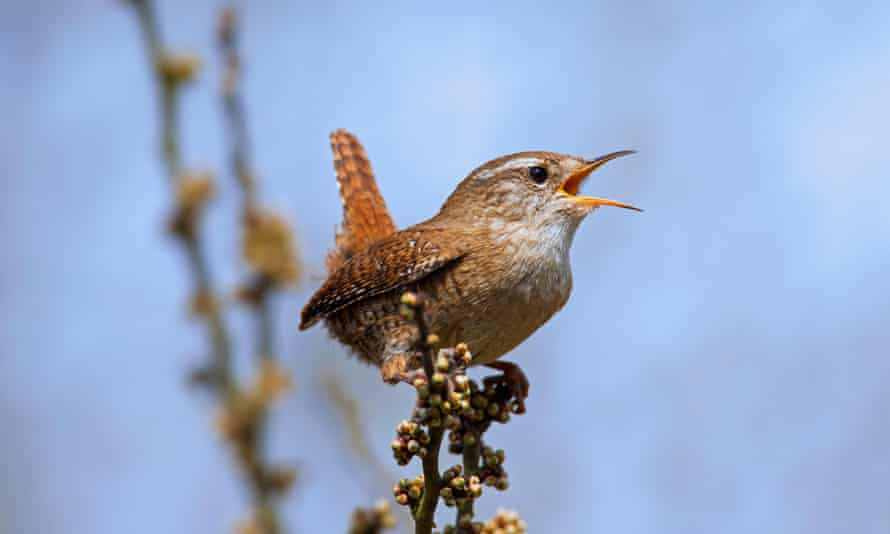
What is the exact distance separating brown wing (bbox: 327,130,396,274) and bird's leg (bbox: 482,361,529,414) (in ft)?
3.78

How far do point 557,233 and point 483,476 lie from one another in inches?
50.0

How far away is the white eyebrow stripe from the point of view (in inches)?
149

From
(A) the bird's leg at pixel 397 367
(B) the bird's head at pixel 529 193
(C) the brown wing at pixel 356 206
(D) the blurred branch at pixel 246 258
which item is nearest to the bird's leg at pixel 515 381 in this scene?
(A) the bird's leg at pixel 397 367

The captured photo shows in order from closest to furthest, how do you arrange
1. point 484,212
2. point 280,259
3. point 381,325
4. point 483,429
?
point 280,259, point 483,429, point 381,325, point 484,212

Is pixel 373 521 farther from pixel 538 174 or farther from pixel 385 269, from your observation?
pixel 538 174

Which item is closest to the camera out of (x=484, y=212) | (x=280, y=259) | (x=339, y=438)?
(x=280, y=259)

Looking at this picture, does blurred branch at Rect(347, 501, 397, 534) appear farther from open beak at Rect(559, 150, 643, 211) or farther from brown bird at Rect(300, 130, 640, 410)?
open beak at Rect(559, 150, 643, 211)

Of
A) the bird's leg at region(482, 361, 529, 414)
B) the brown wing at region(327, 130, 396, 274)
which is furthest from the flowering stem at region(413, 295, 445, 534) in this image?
the brown wing at region(327, 130, 396, 274)

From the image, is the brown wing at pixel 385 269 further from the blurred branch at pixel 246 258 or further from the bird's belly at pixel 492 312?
the blurred branch at pixel 246 258

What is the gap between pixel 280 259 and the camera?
2.38 metres

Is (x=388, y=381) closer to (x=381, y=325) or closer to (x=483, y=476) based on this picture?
(x=381, y=325)

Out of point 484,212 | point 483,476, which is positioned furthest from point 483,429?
point 484,212

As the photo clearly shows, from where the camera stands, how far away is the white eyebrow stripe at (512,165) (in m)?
3.78

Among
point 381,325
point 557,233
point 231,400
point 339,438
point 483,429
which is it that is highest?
point 557,233
